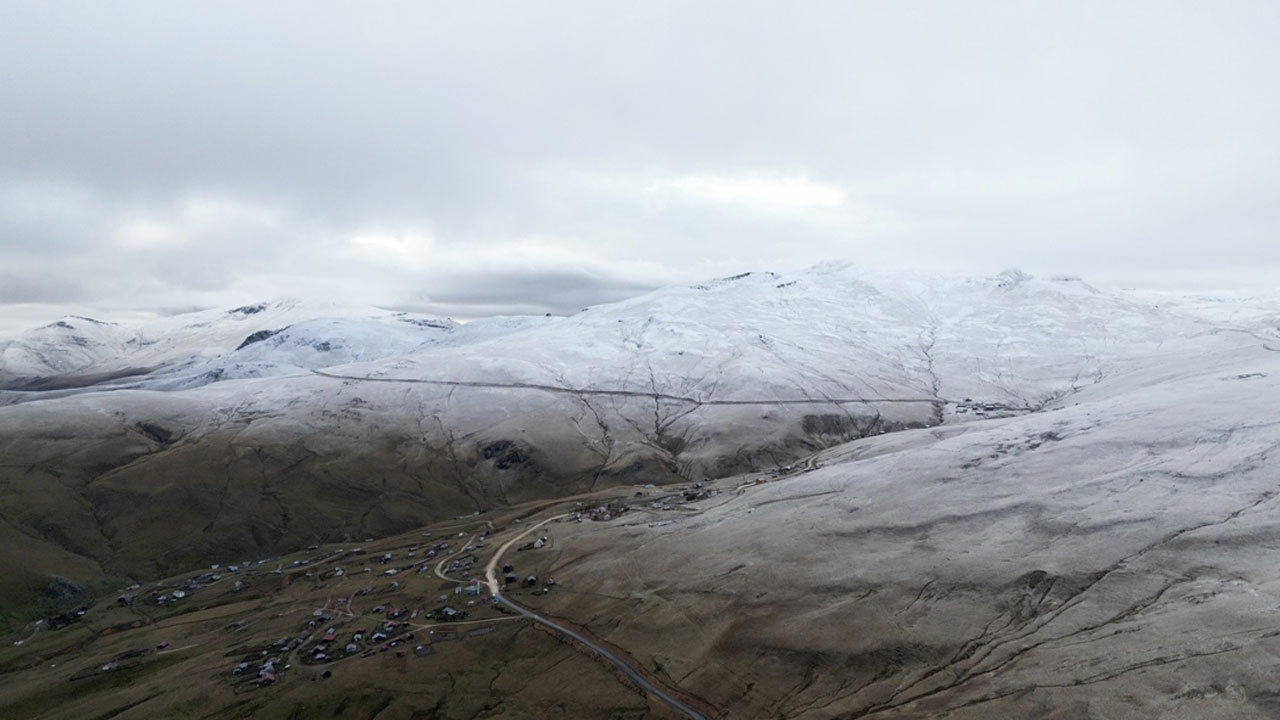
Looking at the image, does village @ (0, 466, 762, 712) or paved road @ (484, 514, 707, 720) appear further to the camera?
village @ (0, 466, 762, 712)

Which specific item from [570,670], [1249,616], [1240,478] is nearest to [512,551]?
[570,670]

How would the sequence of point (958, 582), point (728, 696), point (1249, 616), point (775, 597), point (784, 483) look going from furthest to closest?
point (784, 483) → point (775, 597) → point (958, 582) → point (728, 696) → point (1249, 616)

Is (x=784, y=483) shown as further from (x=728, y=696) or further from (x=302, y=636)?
(x=302, y=636)

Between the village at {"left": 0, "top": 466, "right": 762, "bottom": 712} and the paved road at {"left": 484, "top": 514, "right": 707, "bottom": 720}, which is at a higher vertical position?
the paved road at {"left": 484, "top": 514, "right": 707, "bottom": 720}

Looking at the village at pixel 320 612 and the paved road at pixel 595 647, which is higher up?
the paved road at pixel 595 647

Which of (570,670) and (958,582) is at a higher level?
(958,582)

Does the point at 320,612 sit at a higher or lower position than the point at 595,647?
lower

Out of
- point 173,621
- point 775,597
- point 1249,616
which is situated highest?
point 1249,616

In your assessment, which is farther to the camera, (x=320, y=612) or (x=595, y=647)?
A: (x=320, y=612)

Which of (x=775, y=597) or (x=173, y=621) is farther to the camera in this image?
(x=173, y=621)

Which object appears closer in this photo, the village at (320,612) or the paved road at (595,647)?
the paved road at (595,647)

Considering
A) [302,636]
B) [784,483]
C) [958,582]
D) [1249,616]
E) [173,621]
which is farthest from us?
[784,483]
